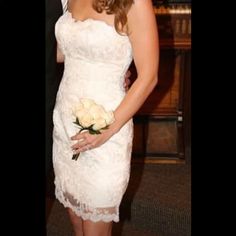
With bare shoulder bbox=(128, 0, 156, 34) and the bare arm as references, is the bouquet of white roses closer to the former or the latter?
the bare arm

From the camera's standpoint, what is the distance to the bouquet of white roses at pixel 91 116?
206 centimetres

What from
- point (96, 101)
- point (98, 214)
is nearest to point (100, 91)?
point (96, 101)

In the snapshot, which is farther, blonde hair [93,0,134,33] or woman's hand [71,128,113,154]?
woman's hand [71,128,113,154]

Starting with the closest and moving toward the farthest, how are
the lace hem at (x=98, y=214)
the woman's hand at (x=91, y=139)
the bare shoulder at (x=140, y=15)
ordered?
1. the bare shoulder at (x=140, y=15)
2. the woman's hand at (x=91, y=139)
3. the lace hem at (x=98, y=214)

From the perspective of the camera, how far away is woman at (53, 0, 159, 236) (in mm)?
2057

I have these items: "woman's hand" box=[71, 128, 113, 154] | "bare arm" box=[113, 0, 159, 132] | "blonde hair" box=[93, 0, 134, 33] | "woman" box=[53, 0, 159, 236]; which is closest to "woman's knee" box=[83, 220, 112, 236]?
"woman" box=[53, 0, 159, 236]

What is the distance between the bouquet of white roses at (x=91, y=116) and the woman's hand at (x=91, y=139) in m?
0.04

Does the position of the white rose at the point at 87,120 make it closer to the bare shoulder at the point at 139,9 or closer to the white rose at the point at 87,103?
the white rose at the point at 87,103

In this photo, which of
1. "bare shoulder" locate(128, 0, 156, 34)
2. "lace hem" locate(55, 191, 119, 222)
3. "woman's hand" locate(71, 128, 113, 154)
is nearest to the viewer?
"bare shoulder" locate(128, 0, 156, 34)

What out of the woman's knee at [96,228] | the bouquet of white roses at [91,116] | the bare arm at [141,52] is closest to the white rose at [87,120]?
the bouquet of white roses at [91,116]

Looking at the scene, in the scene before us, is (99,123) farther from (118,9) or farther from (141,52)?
(118,9)
